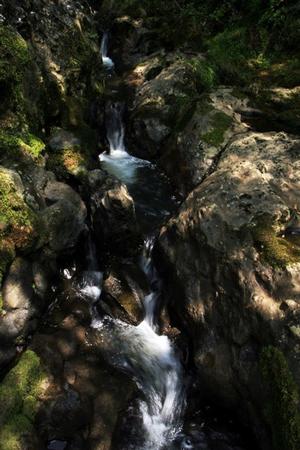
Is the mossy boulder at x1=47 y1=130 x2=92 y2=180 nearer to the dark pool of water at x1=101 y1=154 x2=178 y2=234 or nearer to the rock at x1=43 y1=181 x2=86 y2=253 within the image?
the rock at x1=43 y1=181 x2=86 y2=253

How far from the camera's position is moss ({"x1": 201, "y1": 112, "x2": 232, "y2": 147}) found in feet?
36.1

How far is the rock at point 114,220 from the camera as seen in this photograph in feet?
29.3

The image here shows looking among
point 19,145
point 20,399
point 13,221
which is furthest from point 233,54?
point 20,399

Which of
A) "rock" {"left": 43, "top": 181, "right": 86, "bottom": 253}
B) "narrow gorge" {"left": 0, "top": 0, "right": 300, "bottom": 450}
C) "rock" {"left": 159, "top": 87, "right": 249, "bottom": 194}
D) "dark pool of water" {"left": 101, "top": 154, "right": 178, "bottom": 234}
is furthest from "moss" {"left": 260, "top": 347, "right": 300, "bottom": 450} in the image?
"rock" {"left": 159, "top": 87, "right": 249, "bottom": 194}

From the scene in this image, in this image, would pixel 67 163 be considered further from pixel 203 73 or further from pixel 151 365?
pixel 203 73

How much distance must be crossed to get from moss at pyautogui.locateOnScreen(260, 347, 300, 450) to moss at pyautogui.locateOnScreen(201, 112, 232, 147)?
6596mm

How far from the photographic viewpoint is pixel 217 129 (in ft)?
36.7

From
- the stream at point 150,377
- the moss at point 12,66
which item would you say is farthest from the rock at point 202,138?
the moss at point 12,66

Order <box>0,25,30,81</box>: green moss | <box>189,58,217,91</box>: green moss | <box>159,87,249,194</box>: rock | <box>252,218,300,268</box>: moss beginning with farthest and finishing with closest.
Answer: <box>189,58,217,91</box>: green moss → <box>159,87,249,194</box>: rock → <box>0,25,30,81</box>: green moss → <box>252,218,300,268</box>: moss

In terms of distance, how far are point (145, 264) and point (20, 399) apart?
3.81 meters

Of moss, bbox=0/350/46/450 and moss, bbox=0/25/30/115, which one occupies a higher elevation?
moss, bbox=0/25/30/115

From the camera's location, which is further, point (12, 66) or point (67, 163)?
point (67, 163)

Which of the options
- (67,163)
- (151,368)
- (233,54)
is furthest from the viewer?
(233,54)

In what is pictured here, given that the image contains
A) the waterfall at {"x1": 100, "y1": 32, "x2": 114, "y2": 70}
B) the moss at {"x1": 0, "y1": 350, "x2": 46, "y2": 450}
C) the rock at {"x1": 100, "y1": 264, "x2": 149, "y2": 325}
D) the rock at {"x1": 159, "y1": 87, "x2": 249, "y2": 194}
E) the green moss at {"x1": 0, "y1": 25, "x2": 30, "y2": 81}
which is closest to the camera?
the moss at {"x1": 0, "y1": 350, "x2": 46, "y2": 450}
